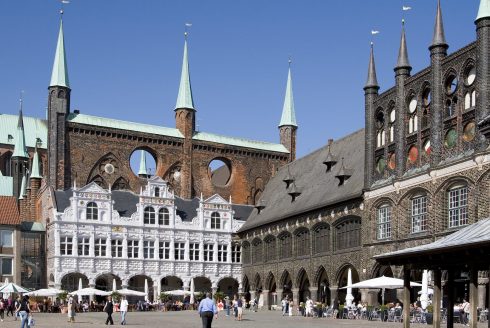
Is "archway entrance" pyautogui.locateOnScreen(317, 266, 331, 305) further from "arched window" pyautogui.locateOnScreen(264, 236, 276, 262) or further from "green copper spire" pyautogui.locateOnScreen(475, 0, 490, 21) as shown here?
"green copper spire" pyautogui.locateOnScreen(475, 0, 490, 21)

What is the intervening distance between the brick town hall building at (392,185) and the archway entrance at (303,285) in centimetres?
9

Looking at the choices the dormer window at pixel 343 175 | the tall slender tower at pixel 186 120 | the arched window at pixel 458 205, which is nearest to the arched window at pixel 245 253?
the tall slender tower at pixel 186 120

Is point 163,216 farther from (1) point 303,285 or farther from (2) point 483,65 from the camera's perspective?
(2) point 483,65

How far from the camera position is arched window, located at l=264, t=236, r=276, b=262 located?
7954cm

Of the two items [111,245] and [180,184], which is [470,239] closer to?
[111,245]

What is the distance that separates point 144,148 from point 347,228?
102 feet

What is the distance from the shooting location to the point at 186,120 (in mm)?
91312

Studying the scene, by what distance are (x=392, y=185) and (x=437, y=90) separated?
829 centimetres

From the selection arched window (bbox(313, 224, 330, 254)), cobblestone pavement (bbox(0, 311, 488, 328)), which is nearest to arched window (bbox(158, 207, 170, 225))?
arched window (bbox(313, 224, 330, 254))

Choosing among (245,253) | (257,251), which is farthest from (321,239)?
(245,253)

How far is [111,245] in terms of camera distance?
81000mm

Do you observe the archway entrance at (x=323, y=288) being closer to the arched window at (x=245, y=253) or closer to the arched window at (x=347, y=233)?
the arched window at (x=347, y=233)

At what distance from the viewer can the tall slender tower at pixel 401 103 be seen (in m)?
56.3

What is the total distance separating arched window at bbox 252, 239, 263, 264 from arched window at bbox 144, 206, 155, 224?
10.3 metres
